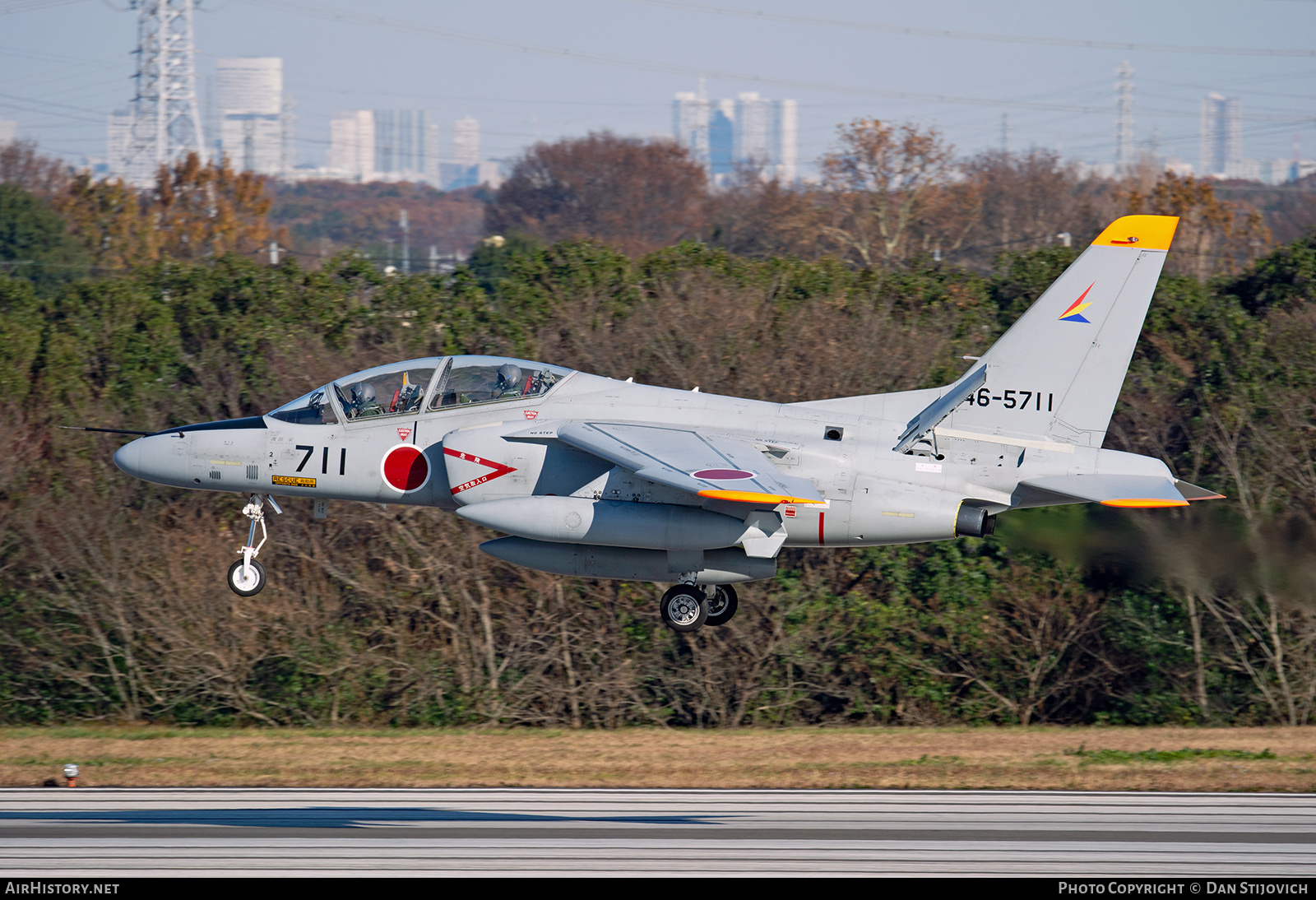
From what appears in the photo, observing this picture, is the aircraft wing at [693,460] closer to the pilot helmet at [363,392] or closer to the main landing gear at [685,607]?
the main landing gear at [685,607]

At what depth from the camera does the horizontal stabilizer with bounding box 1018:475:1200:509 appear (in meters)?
16.2

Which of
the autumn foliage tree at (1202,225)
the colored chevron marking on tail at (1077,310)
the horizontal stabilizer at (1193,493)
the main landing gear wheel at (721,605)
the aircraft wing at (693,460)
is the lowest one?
the main landing gear wheel at (721,605)

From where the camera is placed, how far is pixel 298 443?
18.1m

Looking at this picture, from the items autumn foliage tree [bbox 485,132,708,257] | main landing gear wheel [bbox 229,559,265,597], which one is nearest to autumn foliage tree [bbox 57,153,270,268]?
autumn foliage tree [bbox 485,132,708,257]

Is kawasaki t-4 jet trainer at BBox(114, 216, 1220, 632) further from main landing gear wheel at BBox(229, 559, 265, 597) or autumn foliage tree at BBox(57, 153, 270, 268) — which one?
autumn foliage tree at BBox(57, 153, 270, 268)

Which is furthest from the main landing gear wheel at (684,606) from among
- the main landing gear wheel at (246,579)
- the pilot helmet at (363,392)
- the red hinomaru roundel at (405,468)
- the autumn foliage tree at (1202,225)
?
the autumn foliage tree at (1202,225)

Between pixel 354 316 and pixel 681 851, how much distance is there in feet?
70.7

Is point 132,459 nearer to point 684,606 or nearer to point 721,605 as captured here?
point 684,606

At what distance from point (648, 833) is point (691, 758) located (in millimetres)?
6137

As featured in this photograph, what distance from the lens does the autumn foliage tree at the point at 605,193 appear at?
102669 millimetres

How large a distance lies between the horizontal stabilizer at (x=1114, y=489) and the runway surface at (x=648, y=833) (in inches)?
182
